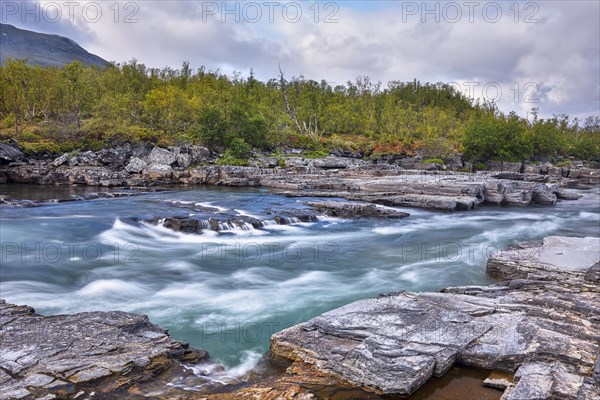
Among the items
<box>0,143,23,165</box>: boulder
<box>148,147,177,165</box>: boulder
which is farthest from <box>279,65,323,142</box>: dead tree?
<box>0,143,23,165</box>: boulder

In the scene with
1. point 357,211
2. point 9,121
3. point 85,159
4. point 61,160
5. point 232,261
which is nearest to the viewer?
point 232,261

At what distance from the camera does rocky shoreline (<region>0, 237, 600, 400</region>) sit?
518 cm

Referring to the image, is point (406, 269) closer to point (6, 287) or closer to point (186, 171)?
point (6, 287)

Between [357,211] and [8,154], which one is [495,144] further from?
[8,154]

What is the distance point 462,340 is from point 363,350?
59.1 inches

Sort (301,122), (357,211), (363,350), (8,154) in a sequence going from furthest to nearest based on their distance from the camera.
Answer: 1. (301,122)
2. (8,154)
3. (357,211)
4. (363,350)

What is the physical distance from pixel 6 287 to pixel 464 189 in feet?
75.7

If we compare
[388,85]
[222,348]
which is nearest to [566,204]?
[222,348]

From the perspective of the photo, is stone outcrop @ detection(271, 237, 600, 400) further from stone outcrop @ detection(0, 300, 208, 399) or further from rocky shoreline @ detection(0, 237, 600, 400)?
stone outcrop @ detection(0, 300, 208, 399)

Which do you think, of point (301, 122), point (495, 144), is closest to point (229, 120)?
point (301, 122)

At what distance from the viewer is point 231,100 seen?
200ft

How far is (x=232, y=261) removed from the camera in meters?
13.6

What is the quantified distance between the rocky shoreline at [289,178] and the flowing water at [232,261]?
3600 mm

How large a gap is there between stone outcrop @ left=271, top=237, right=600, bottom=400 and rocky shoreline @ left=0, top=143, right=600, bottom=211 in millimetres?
16732
